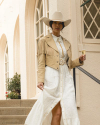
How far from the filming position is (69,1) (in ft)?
22.1

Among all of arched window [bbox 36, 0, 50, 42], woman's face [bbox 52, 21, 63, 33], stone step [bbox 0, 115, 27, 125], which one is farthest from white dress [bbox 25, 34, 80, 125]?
arched window [bbox 36, 0, 50, 42]

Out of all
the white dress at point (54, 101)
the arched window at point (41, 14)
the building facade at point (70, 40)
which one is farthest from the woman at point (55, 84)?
the arched window at point (41, 14)

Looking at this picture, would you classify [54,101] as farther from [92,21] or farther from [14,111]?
[92,21]

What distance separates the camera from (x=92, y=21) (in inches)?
281

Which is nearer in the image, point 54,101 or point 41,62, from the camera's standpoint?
point 54,101

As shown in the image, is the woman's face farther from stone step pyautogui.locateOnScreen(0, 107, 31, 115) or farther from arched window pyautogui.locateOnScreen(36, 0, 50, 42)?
arched window pyautogui.locateOnScreen(36, 0, 50, 42)

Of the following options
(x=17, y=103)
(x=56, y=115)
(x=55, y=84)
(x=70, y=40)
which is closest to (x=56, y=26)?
(x=55, y=84)

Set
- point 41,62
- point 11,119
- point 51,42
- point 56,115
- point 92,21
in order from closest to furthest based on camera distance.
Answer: point 56,115, point 41,62, point 51,42, point 11,119, point 92,21

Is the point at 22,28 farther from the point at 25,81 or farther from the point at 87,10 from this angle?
the point at 87,10

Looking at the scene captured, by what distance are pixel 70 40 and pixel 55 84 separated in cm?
263

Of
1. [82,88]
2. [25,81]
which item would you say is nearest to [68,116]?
[82,88]

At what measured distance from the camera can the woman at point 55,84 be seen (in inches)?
156

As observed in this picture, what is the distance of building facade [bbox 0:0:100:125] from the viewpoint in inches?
256

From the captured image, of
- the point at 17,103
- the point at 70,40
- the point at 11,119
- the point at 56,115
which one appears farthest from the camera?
the point at 17,103
